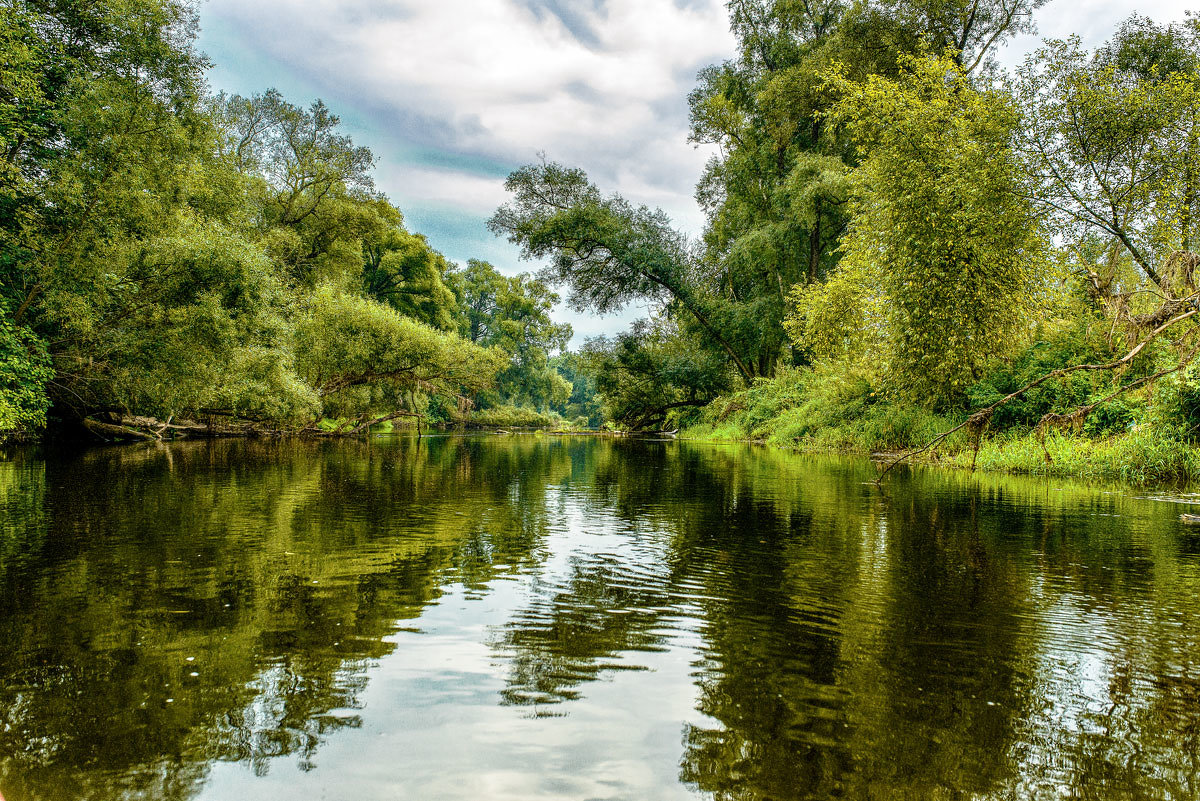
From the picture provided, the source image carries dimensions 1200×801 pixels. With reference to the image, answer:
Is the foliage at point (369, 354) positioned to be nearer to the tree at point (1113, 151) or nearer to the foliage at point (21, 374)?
the foliage at point (21, 374)

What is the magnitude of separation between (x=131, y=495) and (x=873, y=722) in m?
9.59

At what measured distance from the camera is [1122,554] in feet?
18.3

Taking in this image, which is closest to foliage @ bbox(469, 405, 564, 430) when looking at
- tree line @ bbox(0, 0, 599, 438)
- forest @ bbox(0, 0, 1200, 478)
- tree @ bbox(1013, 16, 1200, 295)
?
forest @ bbox(0, 0, 1200, 478)

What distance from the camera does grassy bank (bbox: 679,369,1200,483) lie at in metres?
10.7

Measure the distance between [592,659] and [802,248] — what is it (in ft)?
92.8

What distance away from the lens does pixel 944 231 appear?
14422 millimetres

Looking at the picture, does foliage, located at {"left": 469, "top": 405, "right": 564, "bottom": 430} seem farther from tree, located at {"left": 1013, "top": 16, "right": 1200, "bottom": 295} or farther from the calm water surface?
the calm water surface

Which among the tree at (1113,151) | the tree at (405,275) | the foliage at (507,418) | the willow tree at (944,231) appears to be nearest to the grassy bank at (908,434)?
the willow tree at (944,231)

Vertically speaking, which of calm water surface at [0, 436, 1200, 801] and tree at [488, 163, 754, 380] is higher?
tree at [488, 163, 754, 380]

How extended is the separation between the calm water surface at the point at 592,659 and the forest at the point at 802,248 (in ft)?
12.7

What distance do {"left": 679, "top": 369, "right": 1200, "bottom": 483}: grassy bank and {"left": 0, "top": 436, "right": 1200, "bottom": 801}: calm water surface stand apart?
5.02m

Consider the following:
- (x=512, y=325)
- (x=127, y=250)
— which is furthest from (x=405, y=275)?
(x=127, y=250)

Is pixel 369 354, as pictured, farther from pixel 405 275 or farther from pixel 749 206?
pixel 405 275

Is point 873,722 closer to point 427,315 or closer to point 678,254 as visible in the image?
point 678,254
